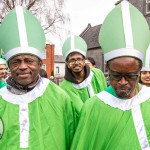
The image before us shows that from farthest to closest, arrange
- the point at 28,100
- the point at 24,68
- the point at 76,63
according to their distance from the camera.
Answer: the point at 76,63
the point at 28,100
the point at 24,68

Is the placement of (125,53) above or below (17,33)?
below

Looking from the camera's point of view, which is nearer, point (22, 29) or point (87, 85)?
point (22, 29)

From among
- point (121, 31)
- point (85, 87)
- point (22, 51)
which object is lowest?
point (85, 87)

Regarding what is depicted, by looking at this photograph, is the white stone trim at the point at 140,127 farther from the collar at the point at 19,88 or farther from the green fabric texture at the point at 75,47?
the green fabric texture at the point at 75,47

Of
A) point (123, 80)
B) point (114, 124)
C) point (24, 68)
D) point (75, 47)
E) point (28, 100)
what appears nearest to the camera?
point (123, 80)

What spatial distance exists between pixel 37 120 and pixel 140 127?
87cm

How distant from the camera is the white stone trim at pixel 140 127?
2631mm

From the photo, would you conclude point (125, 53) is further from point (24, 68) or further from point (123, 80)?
point (24, 68)

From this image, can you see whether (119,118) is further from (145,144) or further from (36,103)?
(36,103)

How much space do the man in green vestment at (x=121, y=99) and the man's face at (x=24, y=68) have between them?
0.54m

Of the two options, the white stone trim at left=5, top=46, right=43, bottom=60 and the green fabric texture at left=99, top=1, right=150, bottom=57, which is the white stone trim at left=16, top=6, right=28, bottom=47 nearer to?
the white stone trim at left=5, top=46, right=43, bottom=60

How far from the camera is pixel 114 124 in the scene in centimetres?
271

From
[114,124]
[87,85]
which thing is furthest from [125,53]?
[87,85]

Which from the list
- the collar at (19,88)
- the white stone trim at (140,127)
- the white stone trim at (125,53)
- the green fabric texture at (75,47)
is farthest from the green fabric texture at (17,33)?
the green fabric texture at (75,47)
